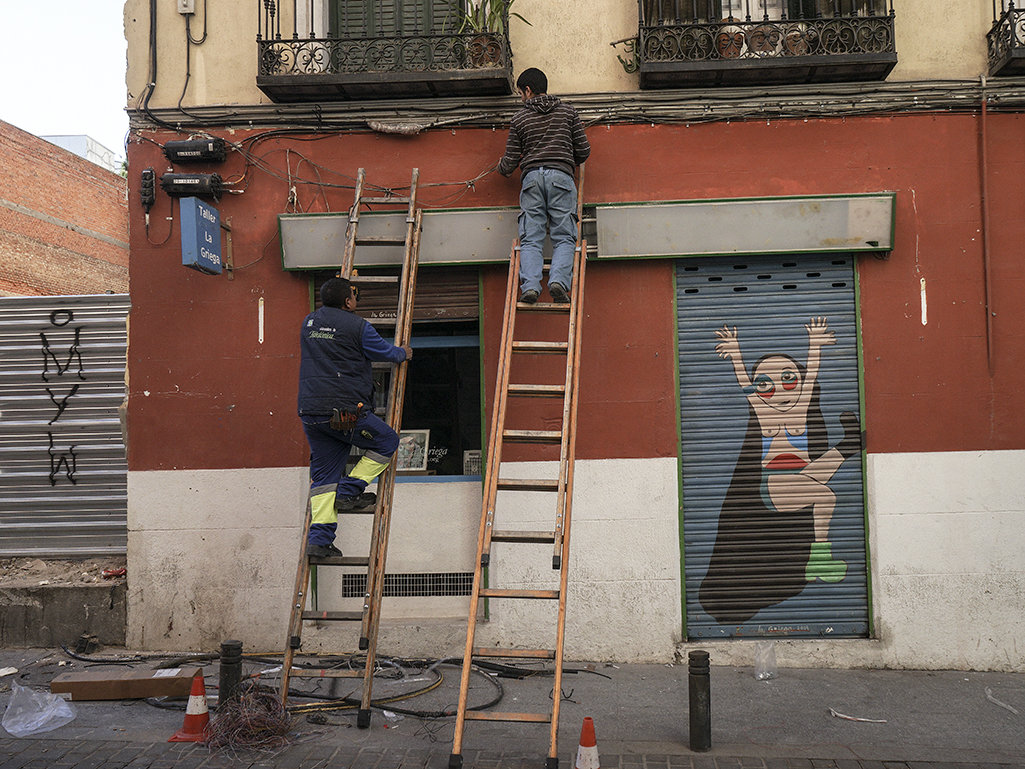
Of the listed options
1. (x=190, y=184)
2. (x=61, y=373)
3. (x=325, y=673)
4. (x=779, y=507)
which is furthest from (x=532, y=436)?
(x=61, y=373)

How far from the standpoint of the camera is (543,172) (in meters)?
6.68

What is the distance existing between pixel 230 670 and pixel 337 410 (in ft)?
6.05

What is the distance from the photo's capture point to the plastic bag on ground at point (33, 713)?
18.7 feet

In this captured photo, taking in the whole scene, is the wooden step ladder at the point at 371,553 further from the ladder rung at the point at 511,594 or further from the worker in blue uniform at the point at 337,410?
the ladder rung at the point at 511,594

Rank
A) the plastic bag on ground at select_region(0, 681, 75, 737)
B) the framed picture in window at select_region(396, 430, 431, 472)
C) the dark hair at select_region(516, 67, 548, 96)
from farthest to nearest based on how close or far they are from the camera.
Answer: the framed picture in window at select_region(396, 430, 431, 472)
the dark hair at select_region(516, 67, 548, 96)
the plastic bag on ground at select_region(0, 681, 75, 737)

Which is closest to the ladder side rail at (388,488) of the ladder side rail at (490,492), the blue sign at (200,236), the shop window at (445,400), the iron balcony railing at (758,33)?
the ladder side rail at (490,492)

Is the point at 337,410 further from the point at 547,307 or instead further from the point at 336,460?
the point at 547,307

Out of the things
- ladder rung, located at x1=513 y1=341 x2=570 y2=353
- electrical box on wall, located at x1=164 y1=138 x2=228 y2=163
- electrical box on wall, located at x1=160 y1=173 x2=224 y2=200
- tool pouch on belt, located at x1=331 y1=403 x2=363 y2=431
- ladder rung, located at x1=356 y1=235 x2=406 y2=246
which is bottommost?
tool pouch on belt, located at x1=331 y1=403 x2=363 y2=431

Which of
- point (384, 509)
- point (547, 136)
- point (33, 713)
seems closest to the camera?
point (33, 713)

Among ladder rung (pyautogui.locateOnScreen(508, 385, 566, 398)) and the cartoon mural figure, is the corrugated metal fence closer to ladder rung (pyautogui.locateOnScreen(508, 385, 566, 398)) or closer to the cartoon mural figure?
ladder rung (pyautogui.locateOnScreen(508, 385, 566, 398))

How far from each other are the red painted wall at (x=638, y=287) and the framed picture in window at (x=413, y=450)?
0.83 meters

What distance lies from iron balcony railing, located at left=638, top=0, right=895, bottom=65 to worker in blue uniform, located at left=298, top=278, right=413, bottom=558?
3571 mm

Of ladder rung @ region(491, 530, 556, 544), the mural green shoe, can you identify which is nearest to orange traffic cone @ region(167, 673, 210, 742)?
ladder rung @ region(491, 530, 556, 544)

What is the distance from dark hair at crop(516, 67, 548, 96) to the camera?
22.6 feet
